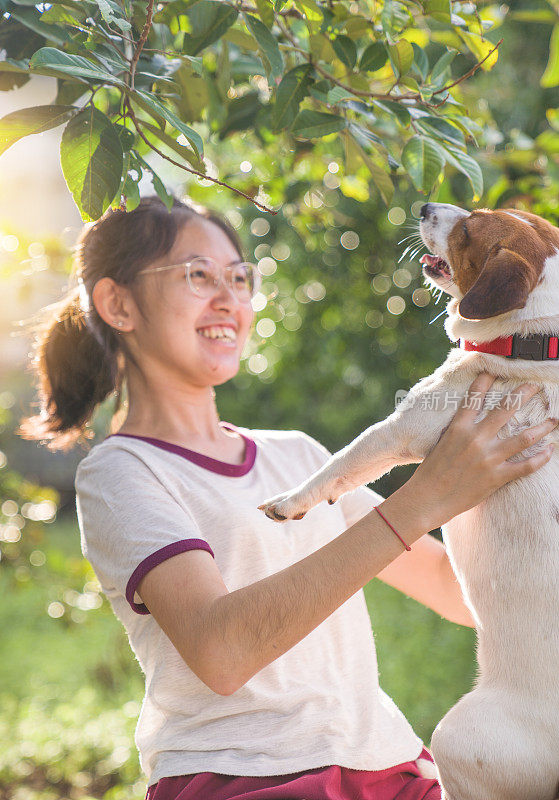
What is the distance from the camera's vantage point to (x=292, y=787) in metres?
1.52

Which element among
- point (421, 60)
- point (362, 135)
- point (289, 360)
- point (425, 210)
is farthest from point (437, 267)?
point (289, 360)

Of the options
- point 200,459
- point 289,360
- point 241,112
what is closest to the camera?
point 200,459

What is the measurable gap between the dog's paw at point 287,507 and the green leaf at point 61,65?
906mm

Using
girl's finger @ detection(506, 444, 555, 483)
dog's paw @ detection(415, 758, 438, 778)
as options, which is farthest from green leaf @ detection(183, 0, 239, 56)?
dog's paw @ detection(415, 758, 438, 778)

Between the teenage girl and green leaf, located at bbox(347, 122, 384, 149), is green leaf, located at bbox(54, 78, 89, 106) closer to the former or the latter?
the teenage girl

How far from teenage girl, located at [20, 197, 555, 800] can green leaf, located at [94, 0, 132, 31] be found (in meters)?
0.80

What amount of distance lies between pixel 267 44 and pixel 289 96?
0.20 meters

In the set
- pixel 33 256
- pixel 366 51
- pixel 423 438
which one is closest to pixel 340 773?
pixel 423 438

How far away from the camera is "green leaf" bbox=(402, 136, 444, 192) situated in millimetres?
1632

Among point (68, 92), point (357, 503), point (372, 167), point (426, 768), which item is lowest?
point (426, 768)

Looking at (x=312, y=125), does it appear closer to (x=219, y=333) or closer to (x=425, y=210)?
(x=425, y=210)

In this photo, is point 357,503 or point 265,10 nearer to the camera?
point 265,10

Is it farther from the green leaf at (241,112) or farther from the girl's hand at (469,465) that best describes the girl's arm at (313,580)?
the green leaf at (241,112)

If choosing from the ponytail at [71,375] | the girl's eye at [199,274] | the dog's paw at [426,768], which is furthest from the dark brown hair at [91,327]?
the dog's paw at [426,768]
